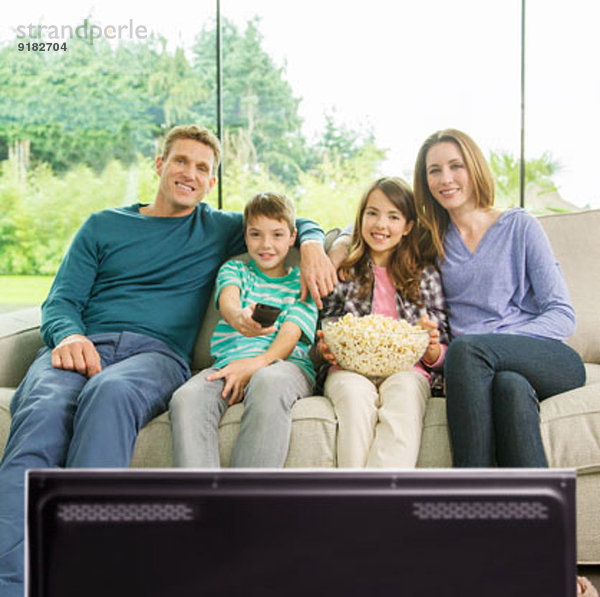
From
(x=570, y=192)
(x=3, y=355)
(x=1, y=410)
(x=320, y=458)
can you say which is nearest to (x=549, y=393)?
(x=320, y=458)

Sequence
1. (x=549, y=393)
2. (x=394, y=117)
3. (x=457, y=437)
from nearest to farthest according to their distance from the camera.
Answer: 1. (x=457, y=437)
2. (x=549, y=393)
3. (x=394, y=117)

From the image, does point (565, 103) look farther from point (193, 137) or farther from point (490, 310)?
point (193, 137)

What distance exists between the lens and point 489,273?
85.2 inches

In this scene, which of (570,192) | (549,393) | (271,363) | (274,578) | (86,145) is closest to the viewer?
(274,578)

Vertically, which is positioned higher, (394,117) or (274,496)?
(394,117)

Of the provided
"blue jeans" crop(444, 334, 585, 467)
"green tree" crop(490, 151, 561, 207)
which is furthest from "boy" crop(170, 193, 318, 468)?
"green tree" crop(490, 151, 561, 207)

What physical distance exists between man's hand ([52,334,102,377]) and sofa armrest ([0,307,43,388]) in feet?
1.04

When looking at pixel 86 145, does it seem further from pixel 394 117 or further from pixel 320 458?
pixel 320 458

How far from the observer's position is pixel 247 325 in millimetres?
2057

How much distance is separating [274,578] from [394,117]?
4.68 meters

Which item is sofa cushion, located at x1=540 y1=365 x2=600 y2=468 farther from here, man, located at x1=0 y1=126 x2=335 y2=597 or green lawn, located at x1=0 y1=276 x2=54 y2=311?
green lawn, located at x1=0 y1=276 x2=54 y2=311

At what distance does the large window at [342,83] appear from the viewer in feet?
15.2

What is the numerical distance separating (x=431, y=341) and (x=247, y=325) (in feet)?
1.70

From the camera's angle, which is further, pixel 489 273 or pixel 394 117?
pixel 394 117
